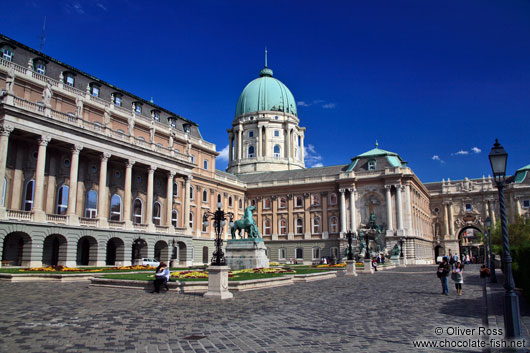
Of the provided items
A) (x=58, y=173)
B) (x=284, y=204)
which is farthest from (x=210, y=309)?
(x=284, y=204)

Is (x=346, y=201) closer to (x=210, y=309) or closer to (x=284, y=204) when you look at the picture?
(x=284, y=204)

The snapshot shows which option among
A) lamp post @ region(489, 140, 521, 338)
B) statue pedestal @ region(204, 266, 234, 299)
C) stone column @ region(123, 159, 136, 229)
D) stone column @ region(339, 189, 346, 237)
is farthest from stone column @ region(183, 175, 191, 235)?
lamp post @ region(489, 140, 521, 338)

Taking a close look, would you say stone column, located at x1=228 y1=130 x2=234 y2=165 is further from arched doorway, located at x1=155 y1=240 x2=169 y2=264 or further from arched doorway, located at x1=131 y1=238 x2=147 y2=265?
arched doorway, located at x1=131 y1=238 x2=147 y2=265

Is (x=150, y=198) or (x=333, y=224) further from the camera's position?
(x=333, y=224)

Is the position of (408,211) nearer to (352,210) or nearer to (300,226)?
(352,210)

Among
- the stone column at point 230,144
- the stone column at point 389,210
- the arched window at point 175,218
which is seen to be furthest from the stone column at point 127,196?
the stone column at point 230,144

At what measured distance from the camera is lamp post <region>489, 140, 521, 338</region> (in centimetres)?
924

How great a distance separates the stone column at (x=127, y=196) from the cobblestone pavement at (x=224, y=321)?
27.5 metres

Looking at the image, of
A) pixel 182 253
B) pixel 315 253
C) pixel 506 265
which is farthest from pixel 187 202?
pixel 506 265

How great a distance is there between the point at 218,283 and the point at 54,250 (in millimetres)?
30972

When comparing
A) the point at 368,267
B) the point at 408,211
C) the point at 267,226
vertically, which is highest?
the point at 408,211

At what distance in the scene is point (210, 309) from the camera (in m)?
15.0

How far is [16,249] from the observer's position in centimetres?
3900

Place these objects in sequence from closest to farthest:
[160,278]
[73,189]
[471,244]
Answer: [160,278]
[73,189]
[471,244]
